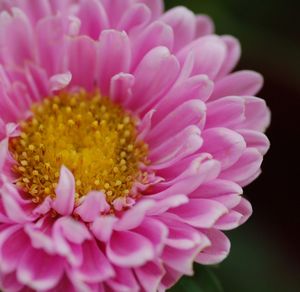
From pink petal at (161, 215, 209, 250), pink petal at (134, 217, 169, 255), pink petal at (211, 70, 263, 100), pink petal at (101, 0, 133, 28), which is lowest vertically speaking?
pink petal at (161, 215, 209, 250)

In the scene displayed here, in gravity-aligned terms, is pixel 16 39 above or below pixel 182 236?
above

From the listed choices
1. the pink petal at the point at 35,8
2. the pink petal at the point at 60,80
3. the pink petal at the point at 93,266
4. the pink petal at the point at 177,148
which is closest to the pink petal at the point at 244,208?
the pink petal at the point at 177,148

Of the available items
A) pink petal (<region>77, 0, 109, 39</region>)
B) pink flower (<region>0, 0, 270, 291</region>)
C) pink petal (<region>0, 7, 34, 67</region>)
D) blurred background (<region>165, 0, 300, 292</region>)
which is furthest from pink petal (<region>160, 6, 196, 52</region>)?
blurred background (<region>165, 0, 300, 292</region>)

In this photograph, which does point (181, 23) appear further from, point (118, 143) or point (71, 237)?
point (71, 237)

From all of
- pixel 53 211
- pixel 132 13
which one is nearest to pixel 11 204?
pixel 53 211

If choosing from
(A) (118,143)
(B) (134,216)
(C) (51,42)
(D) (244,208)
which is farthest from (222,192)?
(C) (51,42)

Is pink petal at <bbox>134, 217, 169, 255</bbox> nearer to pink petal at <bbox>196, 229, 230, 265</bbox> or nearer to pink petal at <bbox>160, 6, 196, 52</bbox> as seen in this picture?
pink petal at <bbox>196, 229, 230, 265</bbox>
